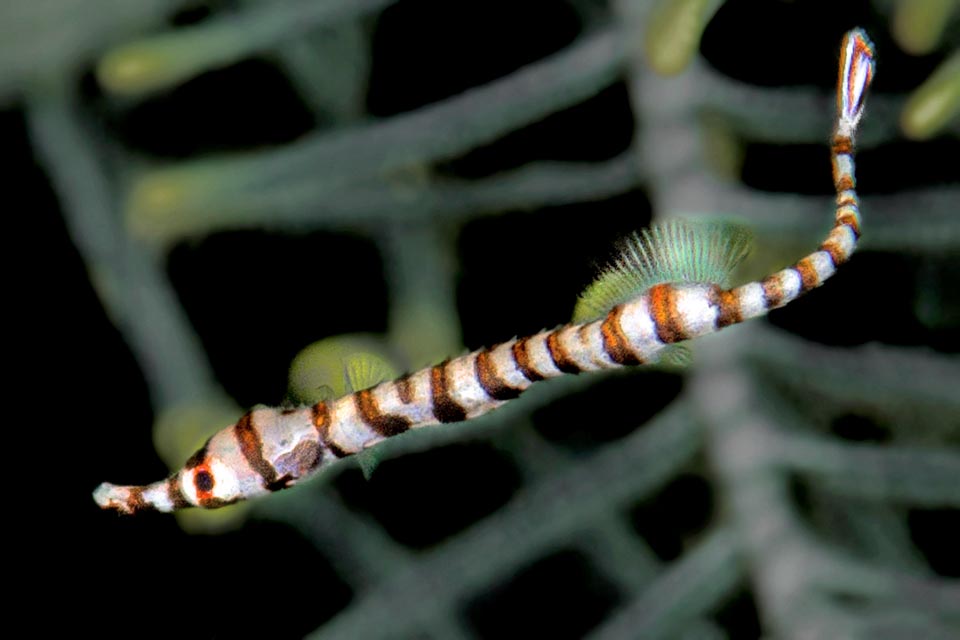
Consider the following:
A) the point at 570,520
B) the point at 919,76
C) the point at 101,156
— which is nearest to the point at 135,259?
the point at 101,156

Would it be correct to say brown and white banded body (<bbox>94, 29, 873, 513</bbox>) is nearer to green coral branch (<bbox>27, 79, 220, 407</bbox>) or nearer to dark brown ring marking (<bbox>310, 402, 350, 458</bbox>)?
dark brown ring marking (<bbox>310, 402, 350, 458</bbox>)

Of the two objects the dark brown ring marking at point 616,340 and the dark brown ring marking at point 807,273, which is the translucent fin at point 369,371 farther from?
the dark brown ring marking at point 807,273

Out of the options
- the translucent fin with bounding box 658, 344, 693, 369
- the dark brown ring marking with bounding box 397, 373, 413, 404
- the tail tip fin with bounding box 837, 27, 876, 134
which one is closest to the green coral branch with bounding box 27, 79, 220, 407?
the dark brown ring marking with bounding box 397, 373, 413, 404

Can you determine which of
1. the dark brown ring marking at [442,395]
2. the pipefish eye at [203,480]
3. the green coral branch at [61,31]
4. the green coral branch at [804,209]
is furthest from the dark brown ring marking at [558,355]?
the green coral branch at [61,31]

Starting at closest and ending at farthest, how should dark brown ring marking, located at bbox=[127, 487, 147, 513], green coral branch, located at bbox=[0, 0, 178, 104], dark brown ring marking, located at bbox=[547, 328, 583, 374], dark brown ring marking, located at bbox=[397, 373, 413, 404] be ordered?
green coral branch, located at bbox=[0, 0, 178, 104], dark brown ring marking, located at bbox=[547, 328, 583, 374], dark brown ring marking, located at bbox=[397, 373, 413, 404], dark brown ring marking, located at bbox=[127, 487, 147, 513]

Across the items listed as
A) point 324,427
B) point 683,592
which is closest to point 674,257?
point 683,592

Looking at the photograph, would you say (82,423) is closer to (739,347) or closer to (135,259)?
(135,259)
